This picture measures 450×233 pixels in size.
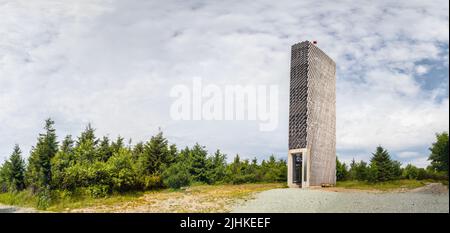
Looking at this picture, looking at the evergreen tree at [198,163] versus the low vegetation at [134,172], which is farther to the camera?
the evergreen tree at [198,163]

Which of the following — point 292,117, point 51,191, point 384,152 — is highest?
point 292,117

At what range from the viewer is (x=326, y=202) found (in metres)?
13.2

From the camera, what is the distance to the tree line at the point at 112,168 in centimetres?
1819

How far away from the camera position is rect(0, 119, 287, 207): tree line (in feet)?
59.7

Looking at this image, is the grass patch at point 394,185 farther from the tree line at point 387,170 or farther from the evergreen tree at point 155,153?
the evergreen tree at point 155,153

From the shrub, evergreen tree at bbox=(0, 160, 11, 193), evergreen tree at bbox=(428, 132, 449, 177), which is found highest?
evergreen tree at bbox=(428, 132, 449, 177)

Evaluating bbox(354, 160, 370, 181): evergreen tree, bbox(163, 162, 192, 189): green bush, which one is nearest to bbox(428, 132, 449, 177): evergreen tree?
bbox(354, 160, 370, 181): evergreen tree

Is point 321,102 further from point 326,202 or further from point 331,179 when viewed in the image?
point 326,202

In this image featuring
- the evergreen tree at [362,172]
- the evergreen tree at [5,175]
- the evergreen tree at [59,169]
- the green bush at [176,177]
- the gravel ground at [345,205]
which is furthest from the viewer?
the evergreen tree at [5,175]

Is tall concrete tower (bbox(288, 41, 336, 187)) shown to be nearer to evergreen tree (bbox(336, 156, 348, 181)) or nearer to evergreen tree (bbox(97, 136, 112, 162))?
evergreen tree (bbox(336, 156, 348, 181))

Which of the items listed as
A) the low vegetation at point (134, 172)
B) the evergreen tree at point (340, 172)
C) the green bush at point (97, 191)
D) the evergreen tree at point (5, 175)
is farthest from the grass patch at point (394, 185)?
the evergreen tree at point (5, 175)

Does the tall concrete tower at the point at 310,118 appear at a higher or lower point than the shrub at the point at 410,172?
higher
